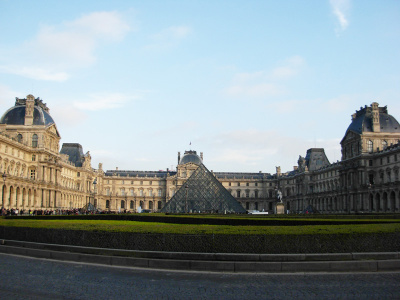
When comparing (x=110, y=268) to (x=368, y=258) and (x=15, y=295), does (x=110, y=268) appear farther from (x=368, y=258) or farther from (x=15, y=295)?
(x=368, y=258)

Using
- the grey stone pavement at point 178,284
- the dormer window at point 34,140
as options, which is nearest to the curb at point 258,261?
the grey stone pavement at point 178,284

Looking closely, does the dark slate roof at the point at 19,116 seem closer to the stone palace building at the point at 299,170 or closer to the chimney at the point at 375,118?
the stone palace building at the point at 299,170

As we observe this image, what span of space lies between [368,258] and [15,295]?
922cm

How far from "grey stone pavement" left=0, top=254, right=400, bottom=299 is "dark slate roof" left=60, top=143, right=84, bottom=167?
79.5 m

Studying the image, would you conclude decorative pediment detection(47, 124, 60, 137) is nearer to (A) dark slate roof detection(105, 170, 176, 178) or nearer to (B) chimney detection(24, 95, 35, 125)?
(B) chimney detection(24, 95, 35, 125)

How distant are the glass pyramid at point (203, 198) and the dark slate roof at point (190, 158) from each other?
52.1 meters

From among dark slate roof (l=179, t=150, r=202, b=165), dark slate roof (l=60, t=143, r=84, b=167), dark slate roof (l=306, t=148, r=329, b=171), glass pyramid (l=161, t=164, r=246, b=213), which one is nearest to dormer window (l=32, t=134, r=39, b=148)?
glass pyramid (l=161, t=164, r=246, b=213)

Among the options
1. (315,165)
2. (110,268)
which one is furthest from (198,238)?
(315,165)

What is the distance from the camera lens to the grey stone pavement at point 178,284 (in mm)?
8673

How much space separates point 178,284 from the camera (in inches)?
387

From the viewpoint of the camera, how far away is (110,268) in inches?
477

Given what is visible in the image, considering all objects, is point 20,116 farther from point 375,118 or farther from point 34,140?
point 375,118

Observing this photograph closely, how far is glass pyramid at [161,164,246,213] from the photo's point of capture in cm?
5000

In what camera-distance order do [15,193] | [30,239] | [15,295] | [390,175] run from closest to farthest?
[15,295], [30,239], [15,193], [390,175]
